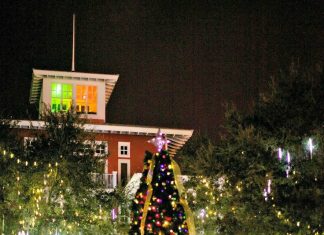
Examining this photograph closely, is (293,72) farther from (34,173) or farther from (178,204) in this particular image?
(34,173)

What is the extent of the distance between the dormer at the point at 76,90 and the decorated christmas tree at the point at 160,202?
69.9 ft

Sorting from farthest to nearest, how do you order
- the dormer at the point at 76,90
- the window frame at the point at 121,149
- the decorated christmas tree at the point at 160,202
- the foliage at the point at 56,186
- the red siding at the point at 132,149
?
the window frame at the point at 121,149 < the red siding at the point at 132,149 < the dormer at the point at 76,90 < the foliage at the point at 56,186 < the decorated christmas tree at the point at 160,202

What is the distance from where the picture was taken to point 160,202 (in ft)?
46.6

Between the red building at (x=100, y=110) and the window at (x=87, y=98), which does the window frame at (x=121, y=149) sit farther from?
the window at (x=87, y=98)

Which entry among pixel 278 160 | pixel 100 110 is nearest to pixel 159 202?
pixel 278 160

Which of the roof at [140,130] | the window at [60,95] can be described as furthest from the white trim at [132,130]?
the window at [60,95]

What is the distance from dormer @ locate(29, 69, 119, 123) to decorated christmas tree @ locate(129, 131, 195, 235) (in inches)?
839

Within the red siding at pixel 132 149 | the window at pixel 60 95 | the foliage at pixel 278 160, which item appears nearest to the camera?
the foliage at pixel 278 160

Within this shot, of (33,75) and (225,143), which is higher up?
(33,75)

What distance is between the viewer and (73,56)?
37.3m

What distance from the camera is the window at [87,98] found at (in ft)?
119

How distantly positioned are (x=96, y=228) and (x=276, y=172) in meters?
9.83

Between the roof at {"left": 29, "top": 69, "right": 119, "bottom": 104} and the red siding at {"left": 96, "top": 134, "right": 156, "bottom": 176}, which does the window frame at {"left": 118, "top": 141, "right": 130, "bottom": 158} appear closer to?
the red siding at {"left": 96, "top": 134, "right": 156, "bottom": 176}

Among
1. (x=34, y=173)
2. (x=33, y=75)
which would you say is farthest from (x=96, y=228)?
(x=33, y=75)
